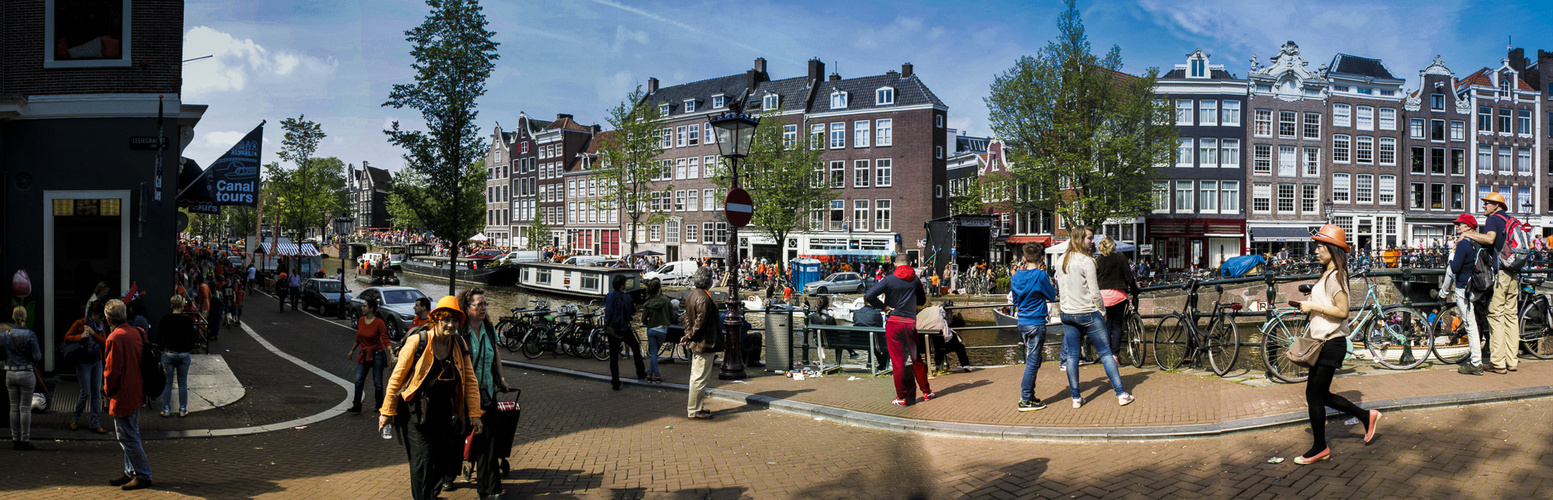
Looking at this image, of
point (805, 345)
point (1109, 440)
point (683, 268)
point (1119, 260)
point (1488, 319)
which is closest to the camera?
point (1109, 440)

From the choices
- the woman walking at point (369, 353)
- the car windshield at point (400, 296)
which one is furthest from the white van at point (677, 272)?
the woman walking at point (369, 353)

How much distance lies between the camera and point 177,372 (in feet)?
29.2

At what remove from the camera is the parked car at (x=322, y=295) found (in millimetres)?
26875

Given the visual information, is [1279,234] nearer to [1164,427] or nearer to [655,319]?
[655,319]

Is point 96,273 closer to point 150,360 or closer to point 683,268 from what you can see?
point 150,360

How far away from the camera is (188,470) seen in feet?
22.1

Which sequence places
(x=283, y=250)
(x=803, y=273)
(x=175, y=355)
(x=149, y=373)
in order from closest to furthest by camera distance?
1. (x=149, y=373)
2. (x=175, y=355)
3. (x=803, y=273)
4. (x=283, y=250)

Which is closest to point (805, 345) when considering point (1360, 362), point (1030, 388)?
point (1030, 388)

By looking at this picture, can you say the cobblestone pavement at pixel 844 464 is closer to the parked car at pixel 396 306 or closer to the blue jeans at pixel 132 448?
the blue jeans at pixel 132 448

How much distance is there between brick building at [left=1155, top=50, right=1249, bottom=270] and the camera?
43.9 m

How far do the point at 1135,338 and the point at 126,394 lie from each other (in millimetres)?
9674

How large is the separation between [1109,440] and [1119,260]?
3.11m

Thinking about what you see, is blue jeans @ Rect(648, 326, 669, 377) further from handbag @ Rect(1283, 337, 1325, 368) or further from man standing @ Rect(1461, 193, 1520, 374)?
man standing @ Rect(1461, 193, 1520, 374)

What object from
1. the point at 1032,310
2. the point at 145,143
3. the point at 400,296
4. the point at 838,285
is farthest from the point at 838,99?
the point at 1032,310
